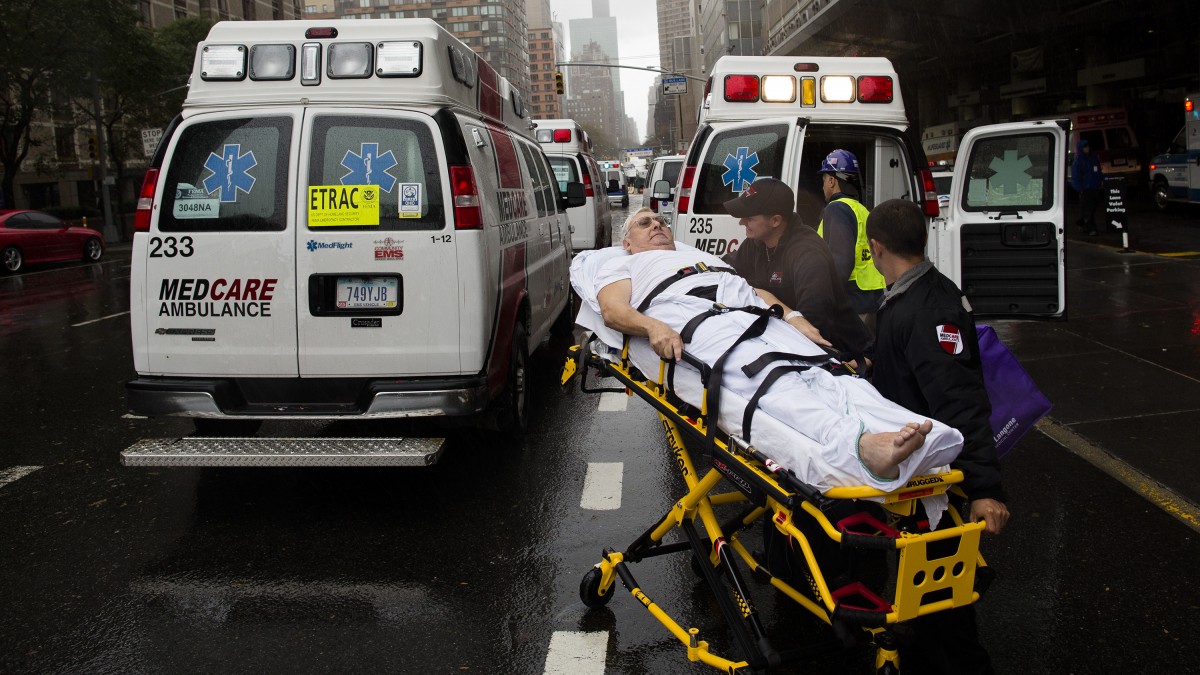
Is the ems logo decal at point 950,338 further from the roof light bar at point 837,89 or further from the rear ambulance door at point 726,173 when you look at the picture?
the roof light bar at point 837,89

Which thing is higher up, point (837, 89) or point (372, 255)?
point (837, 89)

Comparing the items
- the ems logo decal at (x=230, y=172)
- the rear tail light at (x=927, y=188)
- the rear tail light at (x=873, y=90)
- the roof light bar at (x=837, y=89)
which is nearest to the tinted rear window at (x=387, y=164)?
the ems logo decal at (x=230, y=172)

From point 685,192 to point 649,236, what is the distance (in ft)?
11.0

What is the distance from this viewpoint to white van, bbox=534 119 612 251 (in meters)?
16.5

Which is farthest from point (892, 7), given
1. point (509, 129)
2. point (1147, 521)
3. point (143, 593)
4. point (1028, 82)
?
point (143, 593)

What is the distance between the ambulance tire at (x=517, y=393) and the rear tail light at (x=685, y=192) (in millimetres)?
1820

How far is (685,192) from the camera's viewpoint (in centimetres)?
755

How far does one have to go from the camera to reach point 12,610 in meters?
4.07

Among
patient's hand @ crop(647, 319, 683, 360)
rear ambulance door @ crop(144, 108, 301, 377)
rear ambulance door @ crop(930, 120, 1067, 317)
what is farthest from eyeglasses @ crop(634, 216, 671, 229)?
rear ambulance door @ crop(930, 120, 1067, 317)

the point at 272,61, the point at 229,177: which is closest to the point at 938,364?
the point at 229,177

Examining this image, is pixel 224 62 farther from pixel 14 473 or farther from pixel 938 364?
pixel 938 364

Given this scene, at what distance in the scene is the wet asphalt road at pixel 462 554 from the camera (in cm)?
362

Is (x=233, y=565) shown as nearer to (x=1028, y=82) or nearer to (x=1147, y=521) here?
(x=1147, y=521)

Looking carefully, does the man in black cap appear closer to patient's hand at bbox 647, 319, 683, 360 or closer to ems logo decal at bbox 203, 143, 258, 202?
patient's hand at bbox 647, 319, 683, 360
